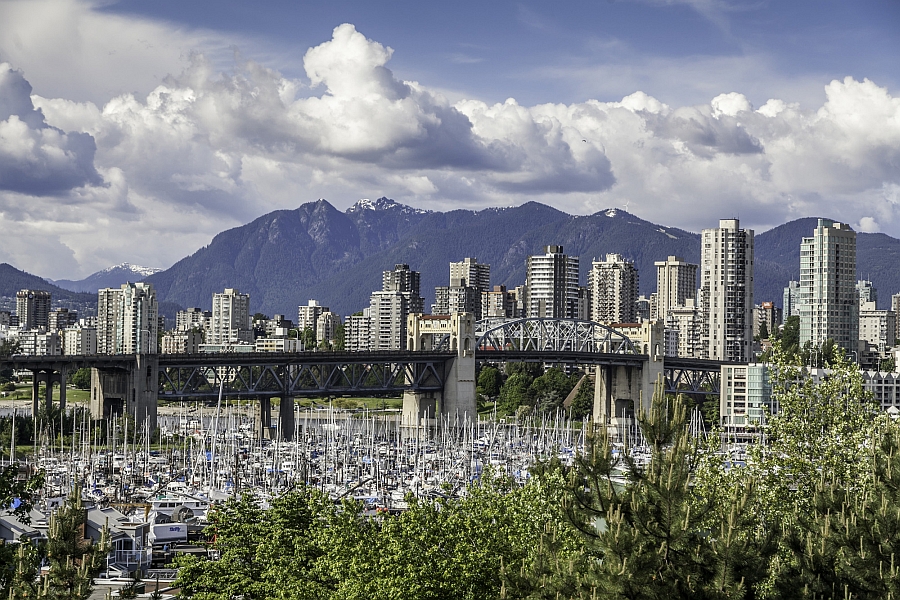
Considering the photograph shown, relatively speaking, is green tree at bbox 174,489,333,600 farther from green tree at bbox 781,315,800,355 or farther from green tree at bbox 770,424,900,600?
green tree at bbox 781,315,800,355

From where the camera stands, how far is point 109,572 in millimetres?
44250

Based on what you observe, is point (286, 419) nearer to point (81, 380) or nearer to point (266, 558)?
point (81, 380)

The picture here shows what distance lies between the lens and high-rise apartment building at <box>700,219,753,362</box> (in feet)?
628

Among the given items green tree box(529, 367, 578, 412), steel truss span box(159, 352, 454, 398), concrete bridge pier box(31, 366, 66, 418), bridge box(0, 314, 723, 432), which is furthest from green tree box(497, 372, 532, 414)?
concrete bridge pier box(31, 366, 66, 418)

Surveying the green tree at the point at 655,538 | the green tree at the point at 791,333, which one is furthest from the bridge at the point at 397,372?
the green tree at the point at 655,538

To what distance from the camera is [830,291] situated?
171 m

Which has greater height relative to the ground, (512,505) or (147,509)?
(512,505)

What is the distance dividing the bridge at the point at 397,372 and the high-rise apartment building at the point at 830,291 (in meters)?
→ 27.4

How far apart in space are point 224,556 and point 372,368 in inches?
3772

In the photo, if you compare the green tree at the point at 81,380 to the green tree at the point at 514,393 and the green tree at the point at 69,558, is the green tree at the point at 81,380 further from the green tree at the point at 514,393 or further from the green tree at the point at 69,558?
the green tree at the point at 69,558

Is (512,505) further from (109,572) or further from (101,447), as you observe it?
(101,447)

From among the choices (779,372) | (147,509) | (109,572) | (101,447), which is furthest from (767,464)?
(101,447)

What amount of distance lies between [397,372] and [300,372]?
1427 cm

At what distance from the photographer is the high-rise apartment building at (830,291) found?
170000 millimetres
